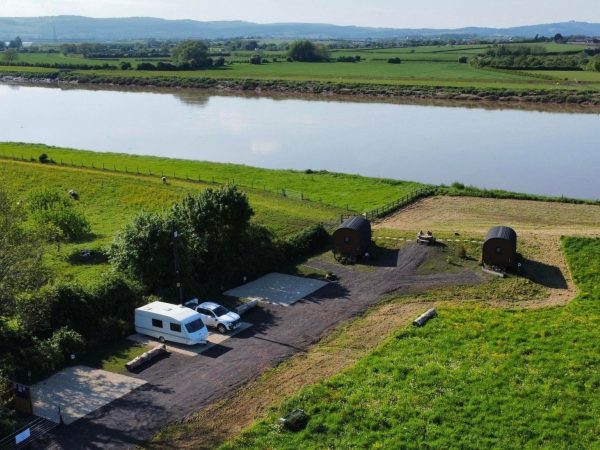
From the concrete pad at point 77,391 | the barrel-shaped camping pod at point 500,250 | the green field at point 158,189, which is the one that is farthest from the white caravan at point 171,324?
the barrel-shaped camping pod at point 500,250

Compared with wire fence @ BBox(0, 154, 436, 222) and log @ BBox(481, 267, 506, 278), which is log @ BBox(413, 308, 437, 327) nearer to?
log @ BBox(481, 267, 506, 278)

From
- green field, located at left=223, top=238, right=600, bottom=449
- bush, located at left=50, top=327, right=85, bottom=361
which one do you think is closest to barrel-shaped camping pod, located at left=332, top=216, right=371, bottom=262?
green field, located at left=223, top=238, right=600, bottom=449

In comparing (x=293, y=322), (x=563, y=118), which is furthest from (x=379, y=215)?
(x=563, y=118)

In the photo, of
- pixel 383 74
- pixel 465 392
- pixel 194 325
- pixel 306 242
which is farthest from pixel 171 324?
pixel 383 74

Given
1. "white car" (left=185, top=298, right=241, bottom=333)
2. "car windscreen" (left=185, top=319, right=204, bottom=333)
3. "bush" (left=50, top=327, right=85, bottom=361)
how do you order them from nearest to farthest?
"bush" (left=50, top=327, right=85, bottom=361) < "car windscreen" (left=185, top=319, right=204, bottom=333) < "white car" (left=185, top=298, right=241, bottom=333)

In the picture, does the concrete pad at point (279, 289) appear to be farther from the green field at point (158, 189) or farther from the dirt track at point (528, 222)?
the dirt track at point (528, 222)

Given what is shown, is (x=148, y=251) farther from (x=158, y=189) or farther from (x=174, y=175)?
(x=174, y=175)
